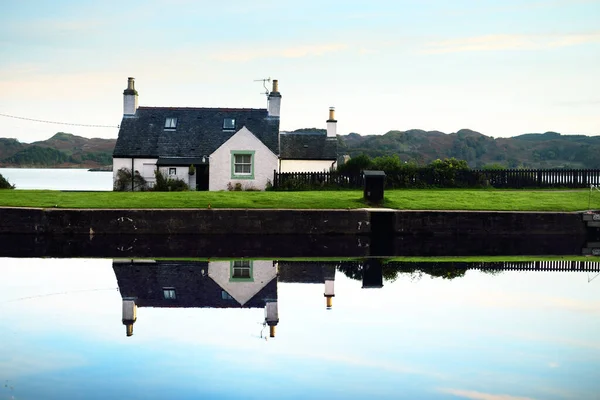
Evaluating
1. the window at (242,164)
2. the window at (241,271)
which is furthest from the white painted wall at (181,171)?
the window at (241,271)

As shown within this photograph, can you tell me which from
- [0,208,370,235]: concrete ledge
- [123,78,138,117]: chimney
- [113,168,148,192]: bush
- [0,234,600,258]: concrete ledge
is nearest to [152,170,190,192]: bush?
[113,168,148,192]: bush

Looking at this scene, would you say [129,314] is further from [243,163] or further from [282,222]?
[243,163]

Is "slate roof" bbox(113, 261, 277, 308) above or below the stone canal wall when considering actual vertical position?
below

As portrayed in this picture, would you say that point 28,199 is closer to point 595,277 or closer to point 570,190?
point 595,277

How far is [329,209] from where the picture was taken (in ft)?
109

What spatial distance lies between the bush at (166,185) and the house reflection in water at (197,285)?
58.9 feet

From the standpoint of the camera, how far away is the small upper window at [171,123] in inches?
1907

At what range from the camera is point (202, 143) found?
155ft

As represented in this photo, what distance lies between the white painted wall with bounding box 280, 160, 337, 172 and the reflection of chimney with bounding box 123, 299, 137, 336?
29432mm

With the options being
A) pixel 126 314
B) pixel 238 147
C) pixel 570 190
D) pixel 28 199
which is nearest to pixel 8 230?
pixel 28 199

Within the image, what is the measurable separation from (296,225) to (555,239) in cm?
1051

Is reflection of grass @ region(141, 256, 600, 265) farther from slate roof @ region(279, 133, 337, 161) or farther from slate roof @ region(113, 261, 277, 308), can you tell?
slate roof @ region(279, 133, 337, 161)

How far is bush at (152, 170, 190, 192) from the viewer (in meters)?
43.2

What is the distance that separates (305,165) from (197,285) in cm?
2799
